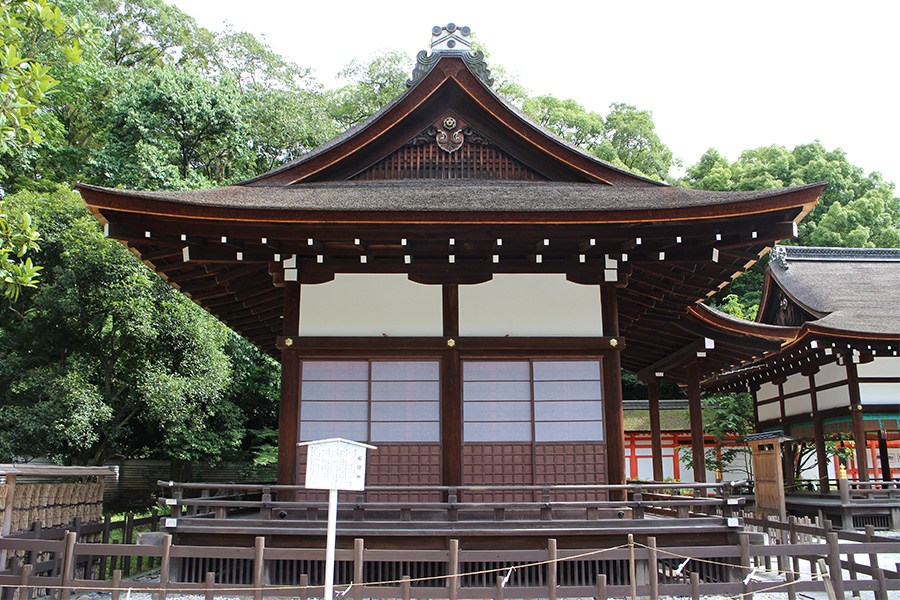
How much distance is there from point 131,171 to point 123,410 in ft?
25.5

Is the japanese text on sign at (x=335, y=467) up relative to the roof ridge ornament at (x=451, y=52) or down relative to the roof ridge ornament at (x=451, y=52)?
down

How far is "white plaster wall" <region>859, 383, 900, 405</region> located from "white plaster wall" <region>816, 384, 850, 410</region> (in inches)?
13.4

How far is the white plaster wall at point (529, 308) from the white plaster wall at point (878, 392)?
35.4 ft

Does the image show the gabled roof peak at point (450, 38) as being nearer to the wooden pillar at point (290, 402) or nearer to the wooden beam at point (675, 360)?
the wooden pillar at point (290, 402)

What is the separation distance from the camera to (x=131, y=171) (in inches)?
843

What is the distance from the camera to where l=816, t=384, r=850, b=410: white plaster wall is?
54.9 ft

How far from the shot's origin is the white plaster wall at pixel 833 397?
54.9 feet

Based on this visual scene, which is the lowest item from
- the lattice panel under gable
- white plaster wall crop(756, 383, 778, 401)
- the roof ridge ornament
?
white plaster wall crop(756, 383, 778, 401)

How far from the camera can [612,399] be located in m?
9.12

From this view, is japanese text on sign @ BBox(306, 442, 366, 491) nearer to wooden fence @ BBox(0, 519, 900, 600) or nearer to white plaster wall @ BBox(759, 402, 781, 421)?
wooden fence @ BBox(0, 519, 900, 600)

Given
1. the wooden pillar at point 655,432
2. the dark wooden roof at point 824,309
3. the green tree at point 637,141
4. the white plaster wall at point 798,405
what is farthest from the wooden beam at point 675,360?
the green tree at point 637,141

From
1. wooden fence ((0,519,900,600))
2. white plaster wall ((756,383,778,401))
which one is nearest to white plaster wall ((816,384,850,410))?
white plaster wall ((756,383,778,401))

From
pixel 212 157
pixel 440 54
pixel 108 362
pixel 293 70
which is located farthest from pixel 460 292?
pixel 293 70

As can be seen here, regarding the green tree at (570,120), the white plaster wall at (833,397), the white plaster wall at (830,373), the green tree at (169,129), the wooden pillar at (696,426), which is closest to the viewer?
the wooden pillar at (696,426)
